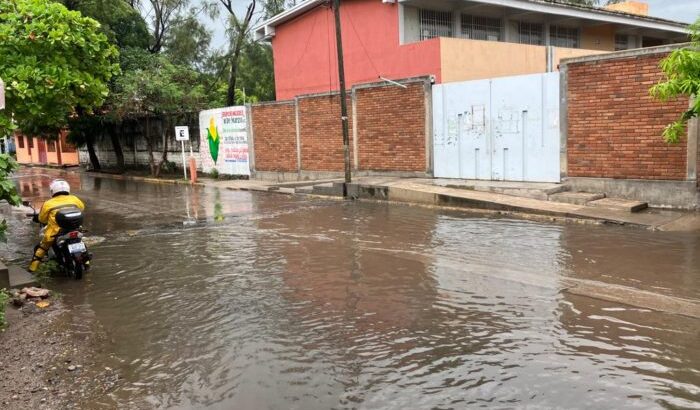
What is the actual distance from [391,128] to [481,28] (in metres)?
7.49

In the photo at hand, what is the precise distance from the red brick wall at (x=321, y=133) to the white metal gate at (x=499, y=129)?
3.75 m

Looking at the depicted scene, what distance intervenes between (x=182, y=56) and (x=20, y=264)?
24.0 m

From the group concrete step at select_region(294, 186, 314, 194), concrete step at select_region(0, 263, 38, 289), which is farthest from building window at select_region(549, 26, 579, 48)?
concrete step at select_region(0, 263, 38, 289)

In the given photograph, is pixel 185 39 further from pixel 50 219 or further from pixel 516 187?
pixel 50 219

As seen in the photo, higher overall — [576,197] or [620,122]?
[620,122]

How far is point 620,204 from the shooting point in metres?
11.3

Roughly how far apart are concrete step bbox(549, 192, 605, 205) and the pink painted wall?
7.91 m

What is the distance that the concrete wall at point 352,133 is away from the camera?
16406 mm

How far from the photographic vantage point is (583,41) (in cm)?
2558

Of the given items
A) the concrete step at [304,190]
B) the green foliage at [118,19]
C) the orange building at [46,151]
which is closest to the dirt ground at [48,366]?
the concrete step at [304,190]

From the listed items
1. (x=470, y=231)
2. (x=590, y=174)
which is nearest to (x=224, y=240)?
(x=470, y=231)

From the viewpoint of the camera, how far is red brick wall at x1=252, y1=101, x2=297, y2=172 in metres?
21.2

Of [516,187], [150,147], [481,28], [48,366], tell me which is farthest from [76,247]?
[150,147]

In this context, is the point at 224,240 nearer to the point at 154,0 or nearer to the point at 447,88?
the point at 447,88
